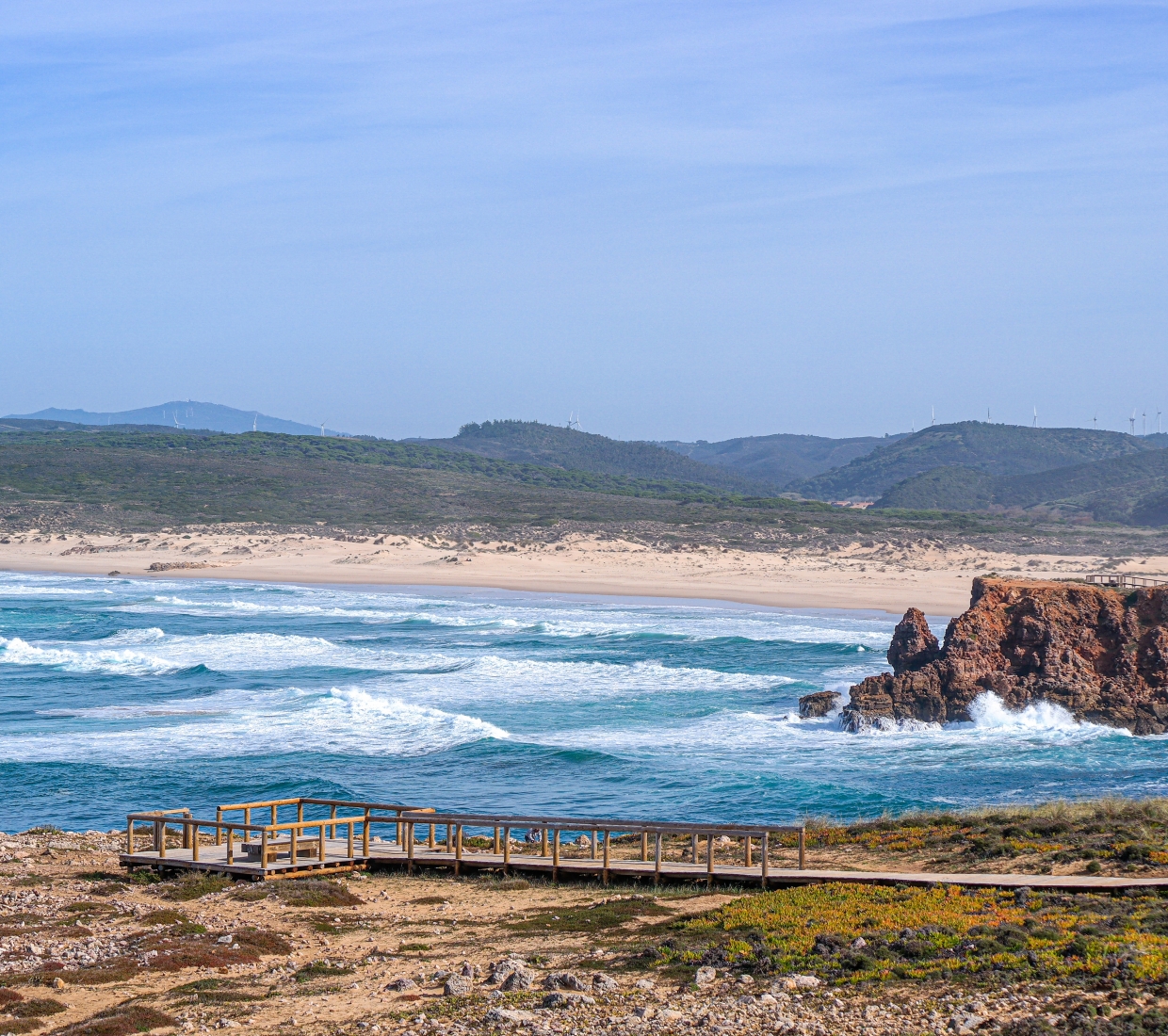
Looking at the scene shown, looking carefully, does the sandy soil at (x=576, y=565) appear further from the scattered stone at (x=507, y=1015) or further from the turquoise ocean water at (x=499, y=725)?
the scattered stone at (x=507, y=1015)

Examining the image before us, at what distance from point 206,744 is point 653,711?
32.9 feet

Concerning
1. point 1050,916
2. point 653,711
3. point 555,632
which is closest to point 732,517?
point 555,632

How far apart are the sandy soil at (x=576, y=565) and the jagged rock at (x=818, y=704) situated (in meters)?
19.8

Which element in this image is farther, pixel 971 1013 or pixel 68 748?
pixel 68 748

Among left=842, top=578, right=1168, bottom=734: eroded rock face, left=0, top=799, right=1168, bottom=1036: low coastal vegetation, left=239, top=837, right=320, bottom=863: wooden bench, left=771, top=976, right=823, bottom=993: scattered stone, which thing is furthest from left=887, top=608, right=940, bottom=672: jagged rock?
left=771, top=976, right=823, bottom=993: scattered stone

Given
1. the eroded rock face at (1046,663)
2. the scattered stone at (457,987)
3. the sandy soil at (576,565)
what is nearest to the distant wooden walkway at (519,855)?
the scattered stone at (457,987)

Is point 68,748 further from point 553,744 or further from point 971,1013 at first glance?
point 971,1013

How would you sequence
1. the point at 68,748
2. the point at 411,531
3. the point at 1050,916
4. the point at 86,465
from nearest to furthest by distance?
the point at 1050,916 < the point at 68,748 < the point at 411,531 < the point at 86,465

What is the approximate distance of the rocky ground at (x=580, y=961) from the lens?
402 inches

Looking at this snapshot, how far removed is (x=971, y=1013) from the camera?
995 cm

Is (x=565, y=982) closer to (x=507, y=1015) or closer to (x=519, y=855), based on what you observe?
(x=507, y=1015)

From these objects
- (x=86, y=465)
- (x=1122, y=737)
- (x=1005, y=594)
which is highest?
(x=86, y=465)

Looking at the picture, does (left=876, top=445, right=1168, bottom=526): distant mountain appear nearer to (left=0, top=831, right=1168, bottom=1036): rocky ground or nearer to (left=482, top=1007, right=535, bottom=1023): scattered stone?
(left=0, top=831, right=1168, bottom=1036): rocky ground

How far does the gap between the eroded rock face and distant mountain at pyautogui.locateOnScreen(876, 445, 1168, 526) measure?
283 feet
